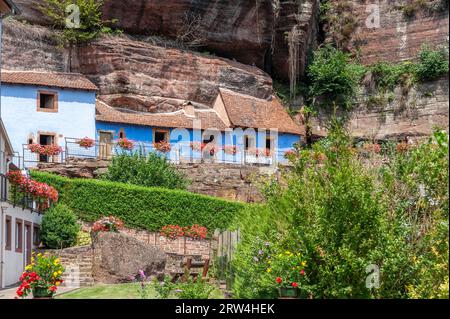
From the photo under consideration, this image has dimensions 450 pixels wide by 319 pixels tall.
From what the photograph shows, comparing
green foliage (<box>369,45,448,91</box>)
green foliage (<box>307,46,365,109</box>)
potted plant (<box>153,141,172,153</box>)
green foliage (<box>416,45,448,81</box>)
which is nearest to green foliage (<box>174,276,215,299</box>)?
potted plant (<box>153,141,172,153</box>)

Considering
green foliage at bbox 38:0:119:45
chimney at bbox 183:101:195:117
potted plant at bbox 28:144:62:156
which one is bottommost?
potted plant at bbox 28:144:62:156

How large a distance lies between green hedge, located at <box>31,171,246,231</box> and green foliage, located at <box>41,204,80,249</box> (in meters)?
2.28

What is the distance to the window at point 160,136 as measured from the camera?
168 ft

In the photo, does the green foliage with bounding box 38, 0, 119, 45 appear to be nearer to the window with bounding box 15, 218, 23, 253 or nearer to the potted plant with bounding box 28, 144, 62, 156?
the potted plant with bounding box 28, 144, 62, 156

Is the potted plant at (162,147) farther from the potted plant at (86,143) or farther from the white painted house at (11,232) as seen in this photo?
the white painted house at (11,232)

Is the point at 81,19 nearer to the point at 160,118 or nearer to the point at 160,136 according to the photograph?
the point at 160,118

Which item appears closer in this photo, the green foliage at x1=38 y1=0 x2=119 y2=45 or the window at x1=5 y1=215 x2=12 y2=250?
the window at x1=5 y1=215 x2=12 y2=250

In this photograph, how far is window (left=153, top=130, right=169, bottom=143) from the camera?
5131 centimetres

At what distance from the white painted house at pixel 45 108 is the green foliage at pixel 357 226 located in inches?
990

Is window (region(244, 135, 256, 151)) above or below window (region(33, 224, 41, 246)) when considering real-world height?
above

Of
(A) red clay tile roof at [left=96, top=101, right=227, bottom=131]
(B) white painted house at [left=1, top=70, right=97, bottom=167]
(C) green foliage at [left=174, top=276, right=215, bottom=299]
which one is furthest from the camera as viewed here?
(A) red clay tile roof at [left=96, top=101, right=227, bottom=131]

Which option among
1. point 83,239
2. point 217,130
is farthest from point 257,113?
point 83,239

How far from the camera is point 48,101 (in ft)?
158

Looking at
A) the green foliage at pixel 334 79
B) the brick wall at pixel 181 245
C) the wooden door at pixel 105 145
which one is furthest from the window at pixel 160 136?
the brick wall at pixel 181 245
